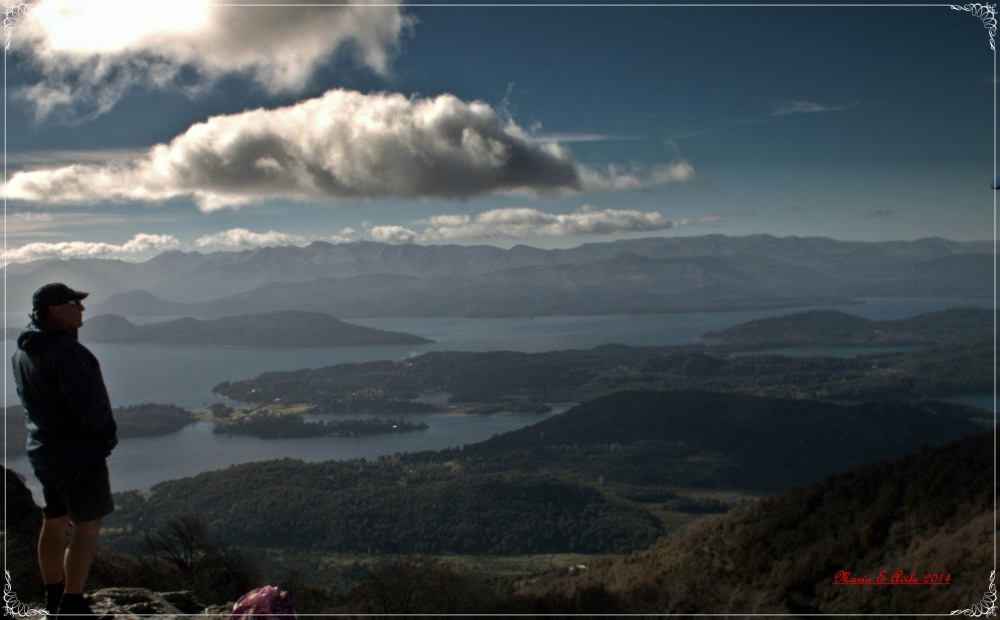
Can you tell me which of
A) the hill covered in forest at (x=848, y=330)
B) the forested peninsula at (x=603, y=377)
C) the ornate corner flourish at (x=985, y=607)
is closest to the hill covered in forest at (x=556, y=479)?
the ornate corner flourish at (x=985, y=607)

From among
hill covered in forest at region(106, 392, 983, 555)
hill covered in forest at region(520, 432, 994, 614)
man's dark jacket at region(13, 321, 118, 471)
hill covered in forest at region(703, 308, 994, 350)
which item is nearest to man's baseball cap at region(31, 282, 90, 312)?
man's dark jacket at region(13, 321, 118, 471)

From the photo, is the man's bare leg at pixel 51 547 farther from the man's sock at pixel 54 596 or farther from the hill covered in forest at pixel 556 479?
the hill covered in forest at pixel 556 479

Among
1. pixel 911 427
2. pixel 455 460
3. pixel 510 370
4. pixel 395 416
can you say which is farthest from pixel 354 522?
pixel 510 370

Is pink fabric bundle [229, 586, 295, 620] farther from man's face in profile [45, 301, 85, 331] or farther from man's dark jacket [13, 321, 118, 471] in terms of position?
man's face in profile [45, 301, 85, 331]

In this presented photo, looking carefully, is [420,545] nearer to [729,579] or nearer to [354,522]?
[354,522]
